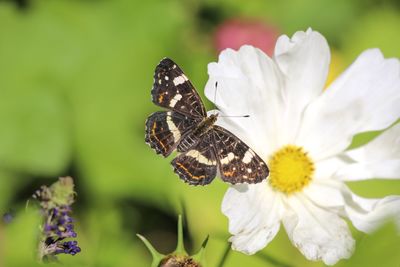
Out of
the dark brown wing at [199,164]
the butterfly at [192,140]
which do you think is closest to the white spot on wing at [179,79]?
the butterfly at [192,140]

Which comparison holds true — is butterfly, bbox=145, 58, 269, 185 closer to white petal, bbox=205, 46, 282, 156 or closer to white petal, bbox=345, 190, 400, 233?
white petal, bbox=205, 46, 282, 156

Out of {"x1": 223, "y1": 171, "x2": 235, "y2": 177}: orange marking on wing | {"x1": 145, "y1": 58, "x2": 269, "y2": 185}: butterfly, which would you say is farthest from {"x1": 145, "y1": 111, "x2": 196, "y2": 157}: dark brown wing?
{"x1": 223, "y1": 171, "x2": 235, "y2": 177}: orange marking on wing

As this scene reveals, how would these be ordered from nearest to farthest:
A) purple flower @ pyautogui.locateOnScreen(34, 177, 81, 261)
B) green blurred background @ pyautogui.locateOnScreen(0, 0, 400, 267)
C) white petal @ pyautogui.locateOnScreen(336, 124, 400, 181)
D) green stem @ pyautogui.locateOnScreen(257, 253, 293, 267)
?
purple flower @ pyautogui.locateOnScreen(34, 177, 81, 261) → white petal @ pyautogui.locateOnScreen(336, 124, 400, 181) → green stem @ pyautogui.locateOnScreen(257, 253, 293, 267) → green blurred background @ pyautogui.locateOnScreen(0, 0, 400, 267)

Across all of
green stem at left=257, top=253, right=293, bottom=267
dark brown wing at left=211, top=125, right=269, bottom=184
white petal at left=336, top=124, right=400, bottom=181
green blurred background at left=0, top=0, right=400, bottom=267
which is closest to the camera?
dark brown wing at left=211, top=125, right=269, bottom=184

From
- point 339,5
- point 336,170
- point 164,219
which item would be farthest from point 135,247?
point 339,5

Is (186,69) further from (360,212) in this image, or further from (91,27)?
(360,212)

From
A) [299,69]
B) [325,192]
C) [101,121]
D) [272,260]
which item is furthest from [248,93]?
[101,121]

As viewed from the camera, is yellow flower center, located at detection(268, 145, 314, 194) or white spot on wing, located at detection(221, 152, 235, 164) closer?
white spot on wing, located at detection(221, 152, 235, 164)

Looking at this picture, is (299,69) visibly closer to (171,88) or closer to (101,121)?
(171,88)
